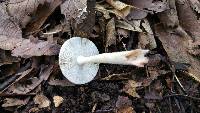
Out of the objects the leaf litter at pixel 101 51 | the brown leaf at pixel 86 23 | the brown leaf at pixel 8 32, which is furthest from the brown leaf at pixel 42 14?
the brown leaf at pixel 86 23

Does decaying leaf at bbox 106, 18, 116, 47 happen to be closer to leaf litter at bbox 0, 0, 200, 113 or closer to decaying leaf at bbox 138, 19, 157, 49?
leaf litter at bbox 0, 0, 200, 113

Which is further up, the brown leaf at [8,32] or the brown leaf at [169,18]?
the brown leaf at [169,18]

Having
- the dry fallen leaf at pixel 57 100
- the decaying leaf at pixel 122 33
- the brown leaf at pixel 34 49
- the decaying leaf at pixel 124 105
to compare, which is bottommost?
the decaying leaf at pixel 124 105

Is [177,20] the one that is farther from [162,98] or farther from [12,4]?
[12,4]

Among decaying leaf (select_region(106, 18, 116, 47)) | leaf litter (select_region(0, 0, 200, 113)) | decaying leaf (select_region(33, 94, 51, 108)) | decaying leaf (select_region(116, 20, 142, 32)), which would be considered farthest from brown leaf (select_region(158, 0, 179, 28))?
decaying leaf (select_region(33, 94, 51, 108))

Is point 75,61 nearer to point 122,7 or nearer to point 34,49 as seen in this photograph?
point 34,49

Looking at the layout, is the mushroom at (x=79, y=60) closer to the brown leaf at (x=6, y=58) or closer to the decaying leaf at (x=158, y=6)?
the brown leaf at (x=6, y=58)

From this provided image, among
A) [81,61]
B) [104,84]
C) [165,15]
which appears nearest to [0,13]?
[81,61]

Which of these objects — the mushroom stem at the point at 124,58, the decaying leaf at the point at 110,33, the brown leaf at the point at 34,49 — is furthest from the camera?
the decaying leaf at the point at 110,33
